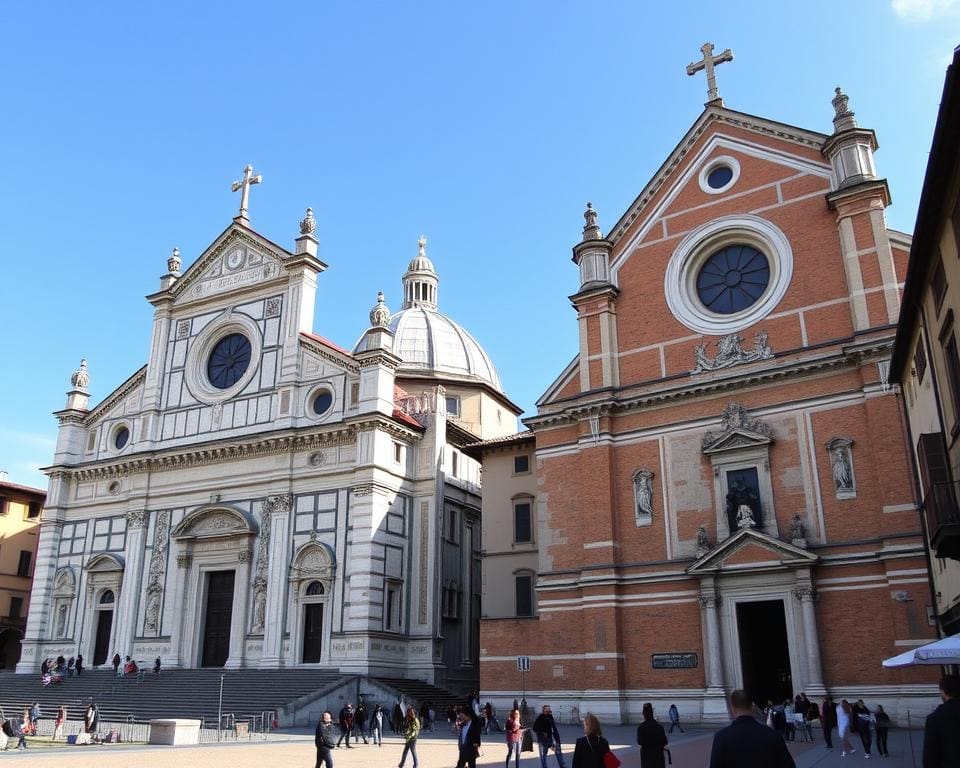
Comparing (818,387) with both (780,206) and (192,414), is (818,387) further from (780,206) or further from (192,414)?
(192,414)

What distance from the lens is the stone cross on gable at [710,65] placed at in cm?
3550

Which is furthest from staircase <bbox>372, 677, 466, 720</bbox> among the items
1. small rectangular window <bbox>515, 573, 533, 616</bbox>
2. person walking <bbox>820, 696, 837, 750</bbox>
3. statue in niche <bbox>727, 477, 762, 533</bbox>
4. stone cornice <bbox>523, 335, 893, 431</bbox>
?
person walking <bbox>820, 696, 837, 750</bbox>

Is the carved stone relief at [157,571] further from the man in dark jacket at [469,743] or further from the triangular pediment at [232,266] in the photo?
the man in dark jacket at [469,743]

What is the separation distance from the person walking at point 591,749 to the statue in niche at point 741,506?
20.0 metres

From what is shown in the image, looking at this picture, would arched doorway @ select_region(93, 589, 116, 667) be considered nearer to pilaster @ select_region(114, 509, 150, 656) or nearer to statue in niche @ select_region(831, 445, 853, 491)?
pilaster @ select_region(114, 509, 150, 656)

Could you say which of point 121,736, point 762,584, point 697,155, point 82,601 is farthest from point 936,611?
point 82,601

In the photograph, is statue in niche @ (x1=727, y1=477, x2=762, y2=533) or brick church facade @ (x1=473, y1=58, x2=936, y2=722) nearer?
brick church facade @ (x1=473, y1=58, x2=936, y2=722)

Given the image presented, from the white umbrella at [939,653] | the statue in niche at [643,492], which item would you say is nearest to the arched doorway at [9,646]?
the statue in niche at [643,492]

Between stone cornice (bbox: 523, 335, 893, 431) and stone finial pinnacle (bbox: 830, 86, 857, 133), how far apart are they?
26.8 ft

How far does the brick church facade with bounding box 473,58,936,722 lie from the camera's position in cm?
2683

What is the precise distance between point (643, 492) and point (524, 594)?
9.03 m

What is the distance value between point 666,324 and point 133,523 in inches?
1052

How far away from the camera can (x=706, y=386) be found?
101ft

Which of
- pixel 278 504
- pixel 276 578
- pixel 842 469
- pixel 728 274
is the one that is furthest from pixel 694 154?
pixel 276 578
